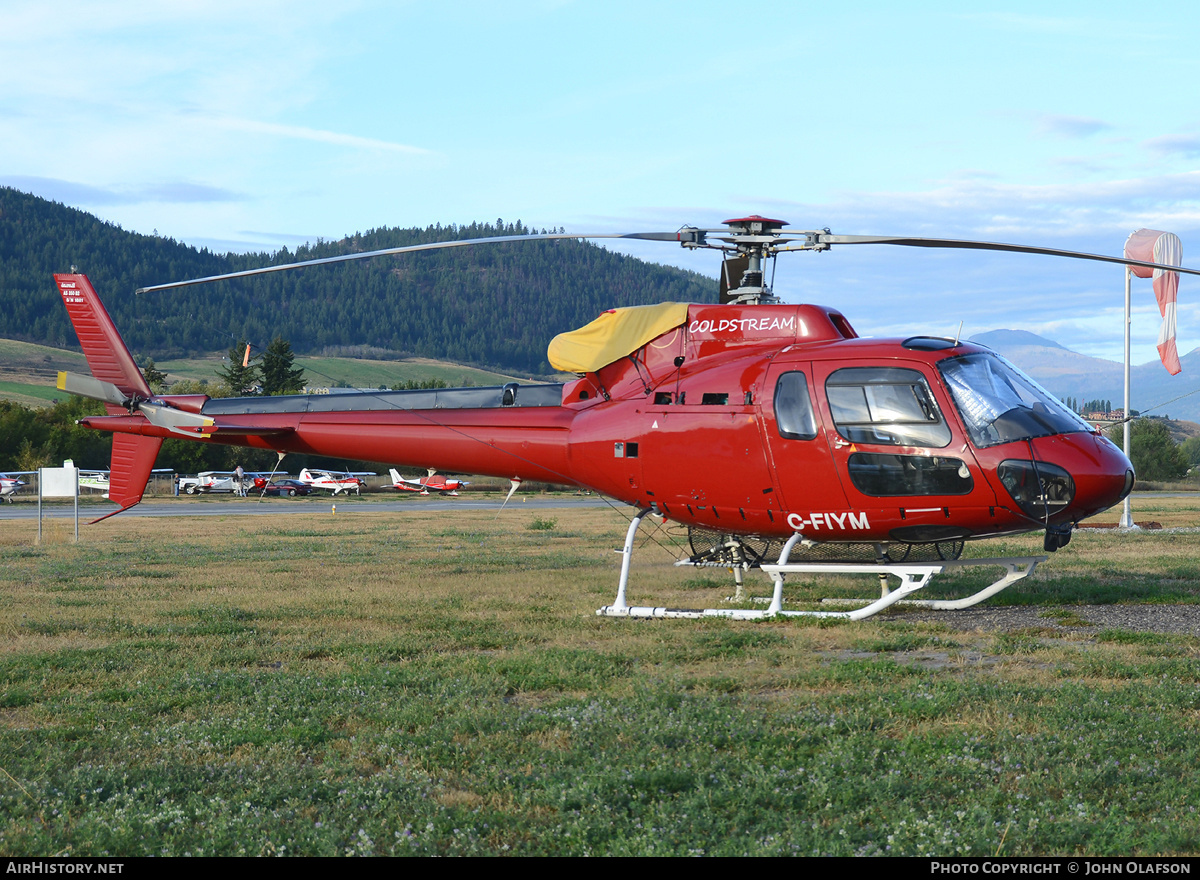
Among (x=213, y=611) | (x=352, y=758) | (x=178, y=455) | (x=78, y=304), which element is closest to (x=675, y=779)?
(x=352, y=758)

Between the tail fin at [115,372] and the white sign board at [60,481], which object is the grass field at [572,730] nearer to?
the tail fin at [115,372]

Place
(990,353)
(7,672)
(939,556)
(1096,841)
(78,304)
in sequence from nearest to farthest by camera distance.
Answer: (1096,841) → (7,672) → (990,353) → (939,556) → (78,304)

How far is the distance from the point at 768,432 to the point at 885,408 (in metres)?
1.34

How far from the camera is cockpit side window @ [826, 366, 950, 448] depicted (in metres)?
10.2

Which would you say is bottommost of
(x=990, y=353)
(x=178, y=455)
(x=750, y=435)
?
(x=178, y=455)

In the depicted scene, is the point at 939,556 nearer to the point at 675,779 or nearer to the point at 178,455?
the point at 675,779

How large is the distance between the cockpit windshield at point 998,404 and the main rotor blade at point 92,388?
12297 mm

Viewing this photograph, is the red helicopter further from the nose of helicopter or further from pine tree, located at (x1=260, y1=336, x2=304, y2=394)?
pine tree, located at (x1=260, y1=336, x2=304, y2=394)

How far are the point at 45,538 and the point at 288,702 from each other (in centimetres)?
2101

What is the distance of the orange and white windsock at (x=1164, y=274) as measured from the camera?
958 inches

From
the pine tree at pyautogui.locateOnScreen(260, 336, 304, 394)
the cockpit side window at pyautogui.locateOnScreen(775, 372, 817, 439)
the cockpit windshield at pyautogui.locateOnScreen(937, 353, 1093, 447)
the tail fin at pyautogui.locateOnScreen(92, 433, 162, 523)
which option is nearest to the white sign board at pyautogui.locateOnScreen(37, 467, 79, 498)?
the tail fin at pyautogui.locateOnScreen(92, 433, 162, 523)

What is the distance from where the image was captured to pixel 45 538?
81.3 ft

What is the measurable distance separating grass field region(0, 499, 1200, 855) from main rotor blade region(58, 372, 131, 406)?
328cm

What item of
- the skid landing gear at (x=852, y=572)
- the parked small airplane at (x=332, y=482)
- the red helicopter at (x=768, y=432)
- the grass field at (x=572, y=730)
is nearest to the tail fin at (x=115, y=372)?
the red helicopter at (x=768, y=432)
